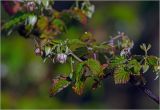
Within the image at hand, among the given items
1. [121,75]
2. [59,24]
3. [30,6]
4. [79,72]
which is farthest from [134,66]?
[59,24]

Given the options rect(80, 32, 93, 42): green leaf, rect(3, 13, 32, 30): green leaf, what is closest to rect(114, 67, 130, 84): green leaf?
rect(80, 32, 93, 42): green leaf

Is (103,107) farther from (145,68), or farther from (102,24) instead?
(145,68)

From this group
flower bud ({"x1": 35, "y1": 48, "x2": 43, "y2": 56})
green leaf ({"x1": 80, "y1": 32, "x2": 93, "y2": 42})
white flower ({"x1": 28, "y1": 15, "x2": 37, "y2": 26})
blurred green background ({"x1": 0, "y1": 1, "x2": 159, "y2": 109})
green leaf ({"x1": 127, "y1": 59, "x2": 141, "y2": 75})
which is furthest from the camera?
blurred green background ({"x1": 0, "y1": 1, "x2": 159, "y2": 109})

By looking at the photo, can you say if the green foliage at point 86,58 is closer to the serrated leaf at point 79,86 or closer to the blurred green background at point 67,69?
the serrated leaf at point 79,86

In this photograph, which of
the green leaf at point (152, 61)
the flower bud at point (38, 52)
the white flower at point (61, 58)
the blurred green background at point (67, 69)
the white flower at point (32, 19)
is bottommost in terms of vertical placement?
the blurred green background at point (67, 69)

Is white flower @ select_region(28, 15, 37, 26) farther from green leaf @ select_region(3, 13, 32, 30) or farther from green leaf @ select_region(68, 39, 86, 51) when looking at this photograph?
green leaf @ select_region(68, 39, 86, 51)

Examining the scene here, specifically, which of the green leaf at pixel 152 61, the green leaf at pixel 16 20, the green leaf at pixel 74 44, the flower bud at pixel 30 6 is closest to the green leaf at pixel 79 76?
the green leaf at pixel 74 44
